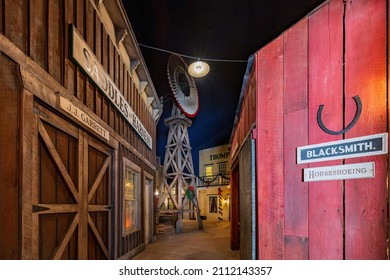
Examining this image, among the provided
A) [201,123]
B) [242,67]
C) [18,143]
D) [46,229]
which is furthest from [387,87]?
[201,123]

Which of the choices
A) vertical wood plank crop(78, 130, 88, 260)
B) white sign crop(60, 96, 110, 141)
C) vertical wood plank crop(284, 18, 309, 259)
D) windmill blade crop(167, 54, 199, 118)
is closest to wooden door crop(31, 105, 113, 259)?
vertical wood plank crop(78, 130, 88, 260)

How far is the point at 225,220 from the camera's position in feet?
61.3

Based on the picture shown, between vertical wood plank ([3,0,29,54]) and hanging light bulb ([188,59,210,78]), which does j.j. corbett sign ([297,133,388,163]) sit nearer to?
vertical wood plank ([3,0,29,54])

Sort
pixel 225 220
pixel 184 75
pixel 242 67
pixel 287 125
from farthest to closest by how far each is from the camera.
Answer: pixel 225 220 → pixel 184 75 → pixel 242 67 → pixel 287 125

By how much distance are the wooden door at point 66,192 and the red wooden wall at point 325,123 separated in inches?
97.6

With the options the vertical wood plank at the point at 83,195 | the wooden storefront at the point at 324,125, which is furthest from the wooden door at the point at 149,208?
A: the wooden storefront at the point at 324,125

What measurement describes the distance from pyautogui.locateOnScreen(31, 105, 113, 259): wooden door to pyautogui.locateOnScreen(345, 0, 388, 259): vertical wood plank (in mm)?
3134

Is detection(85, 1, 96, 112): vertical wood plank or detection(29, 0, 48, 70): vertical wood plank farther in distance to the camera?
detection(85, 1, 96, 112): vertical wood plank

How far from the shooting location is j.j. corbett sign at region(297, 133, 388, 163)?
1897 mm

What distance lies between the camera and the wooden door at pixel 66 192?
8.54ft

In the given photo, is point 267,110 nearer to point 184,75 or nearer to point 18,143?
point 18,143

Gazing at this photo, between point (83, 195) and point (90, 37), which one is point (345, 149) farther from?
point (90, 37)

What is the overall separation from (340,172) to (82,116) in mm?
3347
